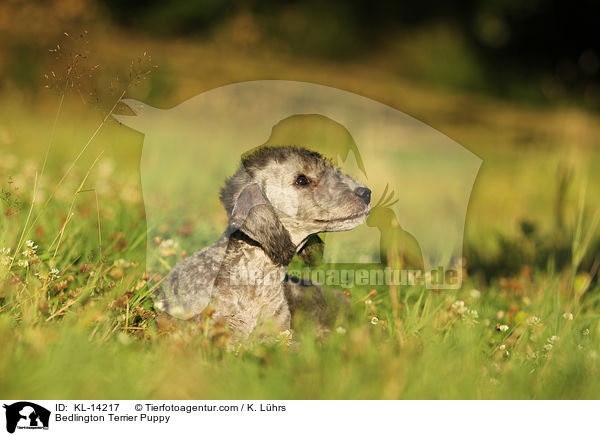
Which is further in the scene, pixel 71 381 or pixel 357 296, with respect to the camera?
pixel 357 296

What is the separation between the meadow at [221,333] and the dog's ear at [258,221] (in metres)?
0.45

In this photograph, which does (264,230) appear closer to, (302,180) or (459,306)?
(302,180)

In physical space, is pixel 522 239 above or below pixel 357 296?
above

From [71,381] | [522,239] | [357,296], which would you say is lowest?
[71,381]

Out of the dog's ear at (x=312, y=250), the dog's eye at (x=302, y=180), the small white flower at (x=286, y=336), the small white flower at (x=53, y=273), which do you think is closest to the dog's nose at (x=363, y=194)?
the dog's eye at (x=302, y=180)

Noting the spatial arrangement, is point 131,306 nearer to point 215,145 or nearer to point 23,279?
point 23,279

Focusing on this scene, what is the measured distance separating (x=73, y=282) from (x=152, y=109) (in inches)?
57.2

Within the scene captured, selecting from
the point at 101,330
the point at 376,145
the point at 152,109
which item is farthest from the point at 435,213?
the point at 101,330

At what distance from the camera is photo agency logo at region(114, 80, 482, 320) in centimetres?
378

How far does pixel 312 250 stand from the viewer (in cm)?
424

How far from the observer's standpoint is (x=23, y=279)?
12.9ft
